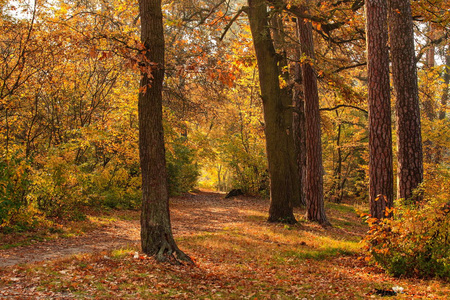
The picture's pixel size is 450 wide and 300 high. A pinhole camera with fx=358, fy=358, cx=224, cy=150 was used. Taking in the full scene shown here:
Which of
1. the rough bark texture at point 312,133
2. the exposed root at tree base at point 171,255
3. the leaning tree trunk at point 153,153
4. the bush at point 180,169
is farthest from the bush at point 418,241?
the bush at point 180,169

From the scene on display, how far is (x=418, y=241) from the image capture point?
226 inches

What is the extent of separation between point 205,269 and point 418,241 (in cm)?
354

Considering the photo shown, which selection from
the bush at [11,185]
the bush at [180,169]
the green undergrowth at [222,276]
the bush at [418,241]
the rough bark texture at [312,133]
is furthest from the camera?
the bush at [180,169]

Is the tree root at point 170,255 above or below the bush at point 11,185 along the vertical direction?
below

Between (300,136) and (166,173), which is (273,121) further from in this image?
(166,173)

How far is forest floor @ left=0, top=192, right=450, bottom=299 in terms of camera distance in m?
4.76

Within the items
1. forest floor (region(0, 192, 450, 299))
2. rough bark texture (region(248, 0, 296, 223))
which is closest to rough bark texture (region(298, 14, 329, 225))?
rough bark texture (region(248, 0, 296, 223))

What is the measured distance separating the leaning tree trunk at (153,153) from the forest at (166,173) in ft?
0.08

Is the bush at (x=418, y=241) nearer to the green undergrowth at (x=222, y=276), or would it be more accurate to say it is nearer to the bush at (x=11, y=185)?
the green undergrowth at (x=222, y=276)

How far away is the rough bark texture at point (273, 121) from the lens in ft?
39.0

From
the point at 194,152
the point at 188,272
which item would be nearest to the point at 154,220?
the point at 188,272

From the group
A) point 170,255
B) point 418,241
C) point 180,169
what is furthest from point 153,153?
point 180,169

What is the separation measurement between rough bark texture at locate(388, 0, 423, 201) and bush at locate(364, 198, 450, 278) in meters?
0.91

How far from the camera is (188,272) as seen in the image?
5.83 metres
